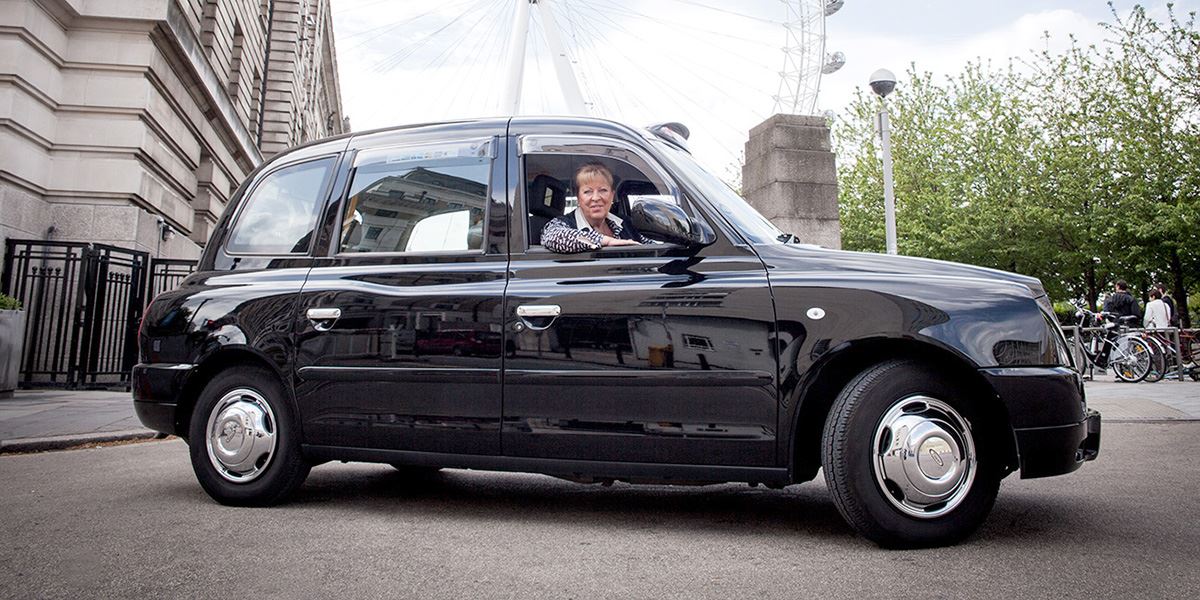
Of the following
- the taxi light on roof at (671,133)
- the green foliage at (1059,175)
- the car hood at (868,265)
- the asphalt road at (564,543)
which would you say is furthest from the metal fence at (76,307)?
the green foliage at (1059,175)

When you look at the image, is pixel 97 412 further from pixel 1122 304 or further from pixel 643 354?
pixel 1122 304

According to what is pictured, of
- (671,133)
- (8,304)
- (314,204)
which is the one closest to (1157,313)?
(671,133)

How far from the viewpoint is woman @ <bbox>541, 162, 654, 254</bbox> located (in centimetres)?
368

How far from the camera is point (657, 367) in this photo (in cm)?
328

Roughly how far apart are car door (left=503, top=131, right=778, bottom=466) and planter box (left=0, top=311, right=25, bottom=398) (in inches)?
333

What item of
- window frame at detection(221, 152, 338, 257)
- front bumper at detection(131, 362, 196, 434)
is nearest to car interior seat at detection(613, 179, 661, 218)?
window frame at detection(221, 152, 338, 257)

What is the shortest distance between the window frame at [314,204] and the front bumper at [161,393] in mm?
678

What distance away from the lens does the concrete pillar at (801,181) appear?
1168cm

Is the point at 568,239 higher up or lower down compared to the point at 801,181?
lower down

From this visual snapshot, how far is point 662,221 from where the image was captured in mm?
3256

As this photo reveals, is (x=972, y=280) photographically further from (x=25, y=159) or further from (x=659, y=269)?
(x=25, y=159)

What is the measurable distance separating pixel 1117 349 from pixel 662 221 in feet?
44.1

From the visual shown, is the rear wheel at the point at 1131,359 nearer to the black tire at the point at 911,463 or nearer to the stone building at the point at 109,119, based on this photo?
the black tire at the point at 911,463

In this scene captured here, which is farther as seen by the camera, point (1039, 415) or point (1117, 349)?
point (1117, 349)
